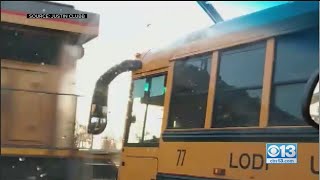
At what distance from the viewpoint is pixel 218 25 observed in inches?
132

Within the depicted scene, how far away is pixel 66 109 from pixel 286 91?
53.2 inches

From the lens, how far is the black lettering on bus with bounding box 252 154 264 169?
3242mm

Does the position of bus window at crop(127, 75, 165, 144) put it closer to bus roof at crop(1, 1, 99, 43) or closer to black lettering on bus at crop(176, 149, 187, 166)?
black lettering on bus at crop(176, 149, 187, 166)

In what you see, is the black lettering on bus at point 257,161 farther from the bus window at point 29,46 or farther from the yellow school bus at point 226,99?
the bus window at point 29,46

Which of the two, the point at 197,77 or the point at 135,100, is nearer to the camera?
the point at 197,77

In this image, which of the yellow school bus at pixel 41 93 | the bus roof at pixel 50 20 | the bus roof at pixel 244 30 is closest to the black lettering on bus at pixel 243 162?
the bus roof at pixel 244 30

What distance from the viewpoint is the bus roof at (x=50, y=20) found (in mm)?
2484

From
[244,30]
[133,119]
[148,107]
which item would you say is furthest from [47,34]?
[133,119]

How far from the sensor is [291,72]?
3184mm

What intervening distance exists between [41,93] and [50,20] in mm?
368

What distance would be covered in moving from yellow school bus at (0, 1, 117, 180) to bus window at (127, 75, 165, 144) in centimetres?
140

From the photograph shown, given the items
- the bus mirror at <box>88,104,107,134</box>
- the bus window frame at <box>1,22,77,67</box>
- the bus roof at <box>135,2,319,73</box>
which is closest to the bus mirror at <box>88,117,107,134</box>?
the bus mirror at <box>88,104,107,134</box>

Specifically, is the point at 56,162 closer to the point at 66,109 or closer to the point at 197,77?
the point at 66,109

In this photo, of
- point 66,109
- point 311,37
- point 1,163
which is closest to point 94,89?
point 66,109
